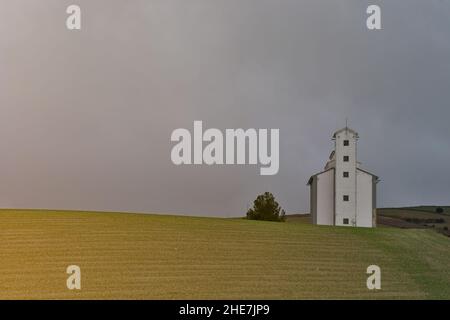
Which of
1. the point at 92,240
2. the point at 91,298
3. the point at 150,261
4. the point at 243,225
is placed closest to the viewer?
the point at 91,298

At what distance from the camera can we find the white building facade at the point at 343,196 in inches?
961

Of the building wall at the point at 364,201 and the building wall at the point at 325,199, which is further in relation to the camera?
the building wall at the point at 325,199

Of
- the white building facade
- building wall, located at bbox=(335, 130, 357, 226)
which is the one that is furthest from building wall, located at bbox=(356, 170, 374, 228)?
building wall, located at bbox=(335, 130, 357, 226)

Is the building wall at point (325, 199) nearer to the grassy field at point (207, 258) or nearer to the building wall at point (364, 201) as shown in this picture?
the grassy field at point (207, 258)

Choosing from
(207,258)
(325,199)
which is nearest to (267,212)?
(325,199)

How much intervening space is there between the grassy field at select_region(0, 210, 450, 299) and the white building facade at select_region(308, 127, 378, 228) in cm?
85

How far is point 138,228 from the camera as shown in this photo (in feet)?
73.5

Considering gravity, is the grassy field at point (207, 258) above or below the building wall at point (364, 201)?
below

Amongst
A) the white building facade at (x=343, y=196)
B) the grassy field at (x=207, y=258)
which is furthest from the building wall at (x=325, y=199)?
the grassy field at (x=207, y=258)

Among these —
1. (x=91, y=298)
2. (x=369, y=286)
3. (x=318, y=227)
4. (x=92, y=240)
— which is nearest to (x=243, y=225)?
(x=318, y=227)

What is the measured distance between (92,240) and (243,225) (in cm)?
629

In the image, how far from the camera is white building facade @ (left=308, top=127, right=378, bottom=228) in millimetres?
24422

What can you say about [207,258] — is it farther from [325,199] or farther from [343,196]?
[343,196]
